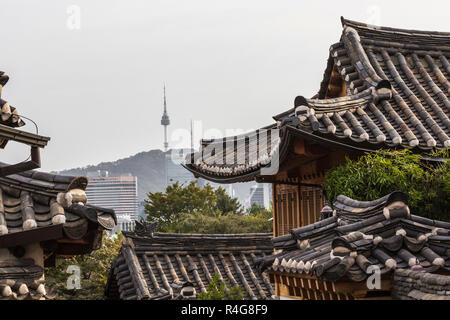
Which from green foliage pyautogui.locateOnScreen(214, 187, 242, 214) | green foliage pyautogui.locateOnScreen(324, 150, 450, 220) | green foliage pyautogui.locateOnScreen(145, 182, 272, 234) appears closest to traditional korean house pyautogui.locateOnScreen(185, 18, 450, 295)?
green foliage pyautogui.locateOnScreen(324, 150, 450, 220)

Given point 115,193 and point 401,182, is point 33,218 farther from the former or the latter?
point 115,193

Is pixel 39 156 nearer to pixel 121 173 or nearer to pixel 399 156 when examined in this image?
pixel 399 156

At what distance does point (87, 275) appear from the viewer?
1193 inches

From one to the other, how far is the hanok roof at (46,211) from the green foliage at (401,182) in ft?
11.5

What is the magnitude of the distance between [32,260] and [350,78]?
7.30 meters

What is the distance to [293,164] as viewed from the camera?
13.1m

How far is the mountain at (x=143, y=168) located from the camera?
164750 millimetres

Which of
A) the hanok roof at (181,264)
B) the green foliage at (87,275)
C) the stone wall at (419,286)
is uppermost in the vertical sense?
the stone wall at (419,286)

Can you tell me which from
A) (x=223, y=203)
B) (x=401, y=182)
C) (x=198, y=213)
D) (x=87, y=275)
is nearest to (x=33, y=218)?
(x=401, y=182)

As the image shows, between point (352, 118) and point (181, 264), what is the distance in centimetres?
843

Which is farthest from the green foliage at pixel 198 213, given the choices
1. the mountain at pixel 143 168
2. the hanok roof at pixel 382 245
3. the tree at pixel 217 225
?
the mountain at pixel 143 168

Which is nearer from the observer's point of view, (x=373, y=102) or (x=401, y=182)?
(x=401, y=182)

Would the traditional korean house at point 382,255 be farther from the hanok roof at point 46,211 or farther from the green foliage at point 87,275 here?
the green foliage at point 87,275

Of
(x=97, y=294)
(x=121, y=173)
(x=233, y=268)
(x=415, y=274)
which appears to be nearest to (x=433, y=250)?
(x=415, y=274)
